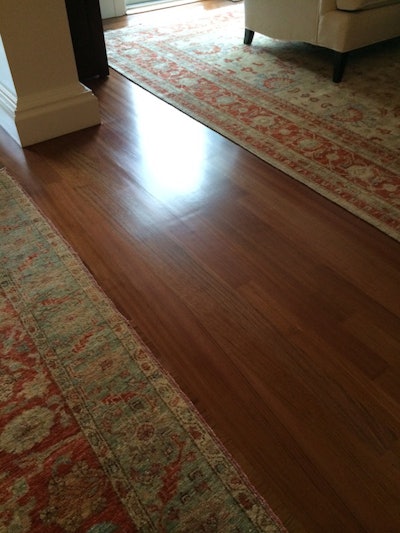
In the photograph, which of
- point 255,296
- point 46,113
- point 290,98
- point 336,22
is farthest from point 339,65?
point 255,296

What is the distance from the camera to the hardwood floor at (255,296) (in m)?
1.10

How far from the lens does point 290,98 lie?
2.73 meters

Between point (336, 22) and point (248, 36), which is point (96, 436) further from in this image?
point (248, 36)

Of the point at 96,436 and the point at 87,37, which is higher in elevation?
the point at 87,37

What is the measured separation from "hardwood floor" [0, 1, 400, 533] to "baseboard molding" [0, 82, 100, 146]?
0.07m

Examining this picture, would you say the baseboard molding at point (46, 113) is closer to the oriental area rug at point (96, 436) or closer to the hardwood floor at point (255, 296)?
the hardwood floor at point (255, 296)

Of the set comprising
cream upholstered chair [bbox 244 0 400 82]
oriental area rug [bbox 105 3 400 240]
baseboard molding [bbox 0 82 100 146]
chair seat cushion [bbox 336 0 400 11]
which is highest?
chair seat cushion [bbox 336 0 400 11]

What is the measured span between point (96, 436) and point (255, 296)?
658 millimetres

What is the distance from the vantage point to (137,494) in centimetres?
104

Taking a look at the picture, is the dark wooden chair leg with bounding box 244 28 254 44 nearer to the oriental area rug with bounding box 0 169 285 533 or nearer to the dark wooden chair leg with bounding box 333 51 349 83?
the dark wooden chair leg with bounding box 333 51 349 83

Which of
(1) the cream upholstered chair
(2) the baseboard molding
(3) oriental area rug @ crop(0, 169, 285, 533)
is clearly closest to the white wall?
(1) the cream upholstered chair

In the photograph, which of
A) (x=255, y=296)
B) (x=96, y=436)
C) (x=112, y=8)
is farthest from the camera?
(x=112, y=8)

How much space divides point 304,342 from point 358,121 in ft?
5.22

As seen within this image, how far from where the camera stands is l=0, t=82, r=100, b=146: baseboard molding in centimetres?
227
